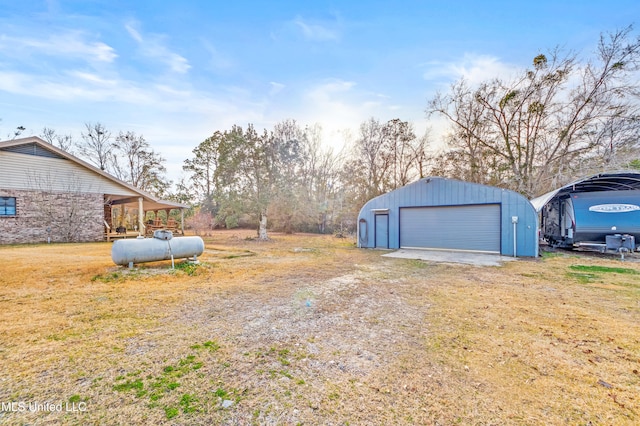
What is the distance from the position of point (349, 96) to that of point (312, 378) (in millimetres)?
11996

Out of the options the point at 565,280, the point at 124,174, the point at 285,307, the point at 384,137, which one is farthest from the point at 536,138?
the point at 124,174

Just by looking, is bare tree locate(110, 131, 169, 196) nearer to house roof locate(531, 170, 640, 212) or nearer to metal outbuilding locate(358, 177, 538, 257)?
metal outbuilding locate(358, 177, 538, 257)

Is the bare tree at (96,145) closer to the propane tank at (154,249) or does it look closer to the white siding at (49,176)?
the white siding at (49,176)

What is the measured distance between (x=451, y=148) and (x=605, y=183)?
9.31 m

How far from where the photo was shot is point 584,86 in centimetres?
1354

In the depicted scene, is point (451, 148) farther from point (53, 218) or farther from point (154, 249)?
point (53, 218)

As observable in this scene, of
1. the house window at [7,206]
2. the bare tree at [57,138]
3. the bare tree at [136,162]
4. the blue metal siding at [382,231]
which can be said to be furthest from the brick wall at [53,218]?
the blue metal siding at [382,231]

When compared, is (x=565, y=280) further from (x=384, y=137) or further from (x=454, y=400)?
(x=384, y=137)

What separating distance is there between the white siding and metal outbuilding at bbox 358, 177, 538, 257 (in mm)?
14843

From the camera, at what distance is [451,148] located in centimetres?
1855

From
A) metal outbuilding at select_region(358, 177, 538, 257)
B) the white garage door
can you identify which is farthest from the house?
the white garage door

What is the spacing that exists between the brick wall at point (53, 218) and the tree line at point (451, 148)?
6617 millimetres

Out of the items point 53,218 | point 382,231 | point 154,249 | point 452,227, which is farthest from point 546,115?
point 53,218

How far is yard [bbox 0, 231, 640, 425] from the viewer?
72.8 inches
